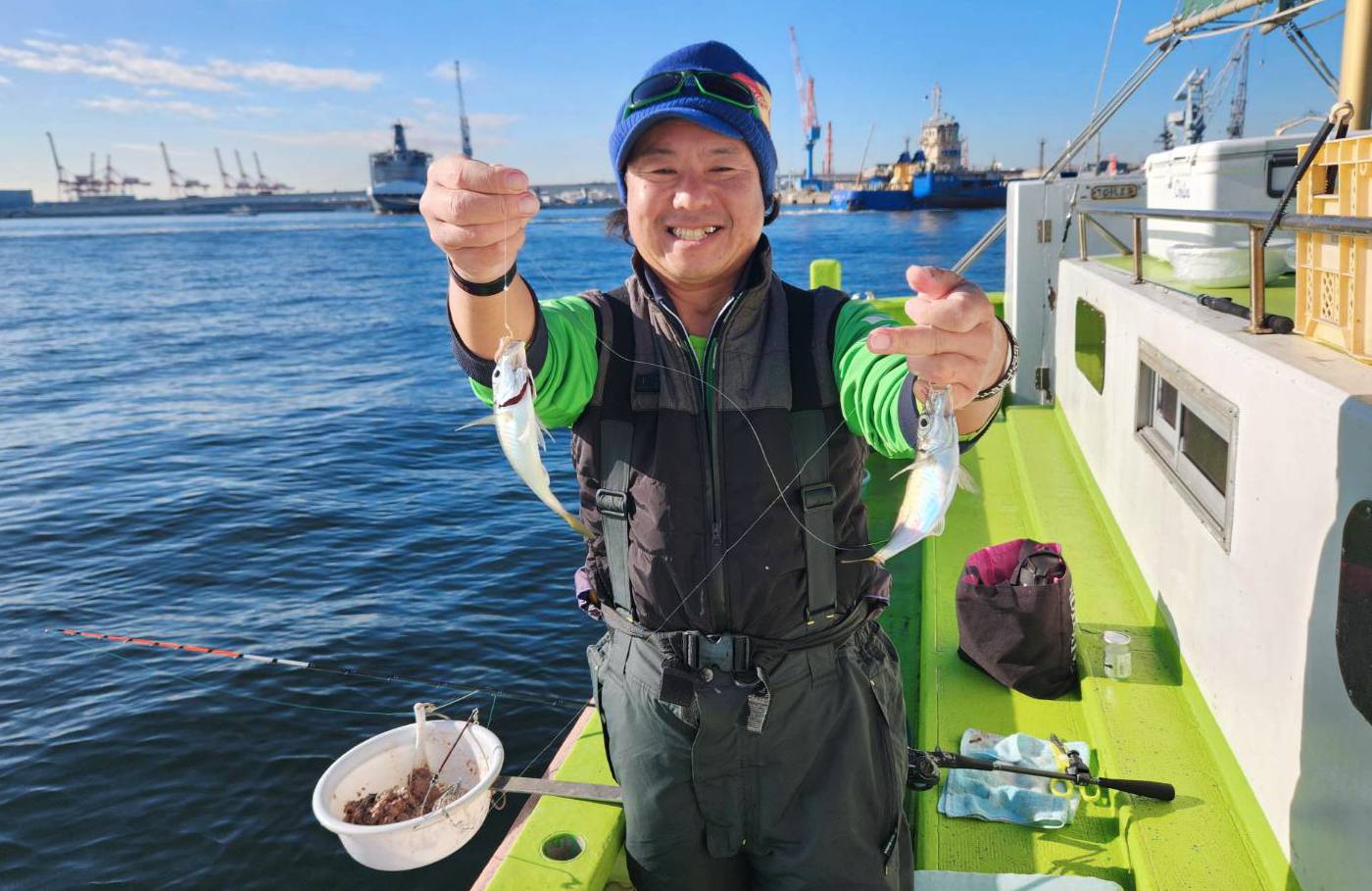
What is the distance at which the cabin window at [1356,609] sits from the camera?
2449mm

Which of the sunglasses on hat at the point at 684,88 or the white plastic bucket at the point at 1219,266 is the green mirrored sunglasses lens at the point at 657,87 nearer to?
the sunglasses on hat at the point at 684,88

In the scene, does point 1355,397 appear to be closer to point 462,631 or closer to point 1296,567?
point 1296,567

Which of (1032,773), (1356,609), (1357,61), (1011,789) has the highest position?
(1357,61)

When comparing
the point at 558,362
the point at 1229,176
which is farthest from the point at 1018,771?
the point at 1229,176

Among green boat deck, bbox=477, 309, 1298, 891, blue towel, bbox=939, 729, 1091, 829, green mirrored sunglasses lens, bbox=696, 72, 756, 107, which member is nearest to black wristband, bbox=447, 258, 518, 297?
green mirrored sunglasses lens, bbox=696, 72, 756, 107

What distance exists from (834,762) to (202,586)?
983 cm

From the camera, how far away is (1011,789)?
4.02m

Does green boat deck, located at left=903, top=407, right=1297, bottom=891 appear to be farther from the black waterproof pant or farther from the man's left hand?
the man's left hand

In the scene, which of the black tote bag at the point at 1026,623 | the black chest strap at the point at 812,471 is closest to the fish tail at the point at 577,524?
the black chest strap at the point at 812,471

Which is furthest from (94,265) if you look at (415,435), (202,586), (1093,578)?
(1093,578)

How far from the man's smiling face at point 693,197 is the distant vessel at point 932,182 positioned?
10556 cm

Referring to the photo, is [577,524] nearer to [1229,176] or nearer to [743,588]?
[743,588]

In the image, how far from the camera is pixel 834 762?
241 cm

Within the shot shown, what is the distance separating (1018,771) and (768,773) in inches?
80.6
